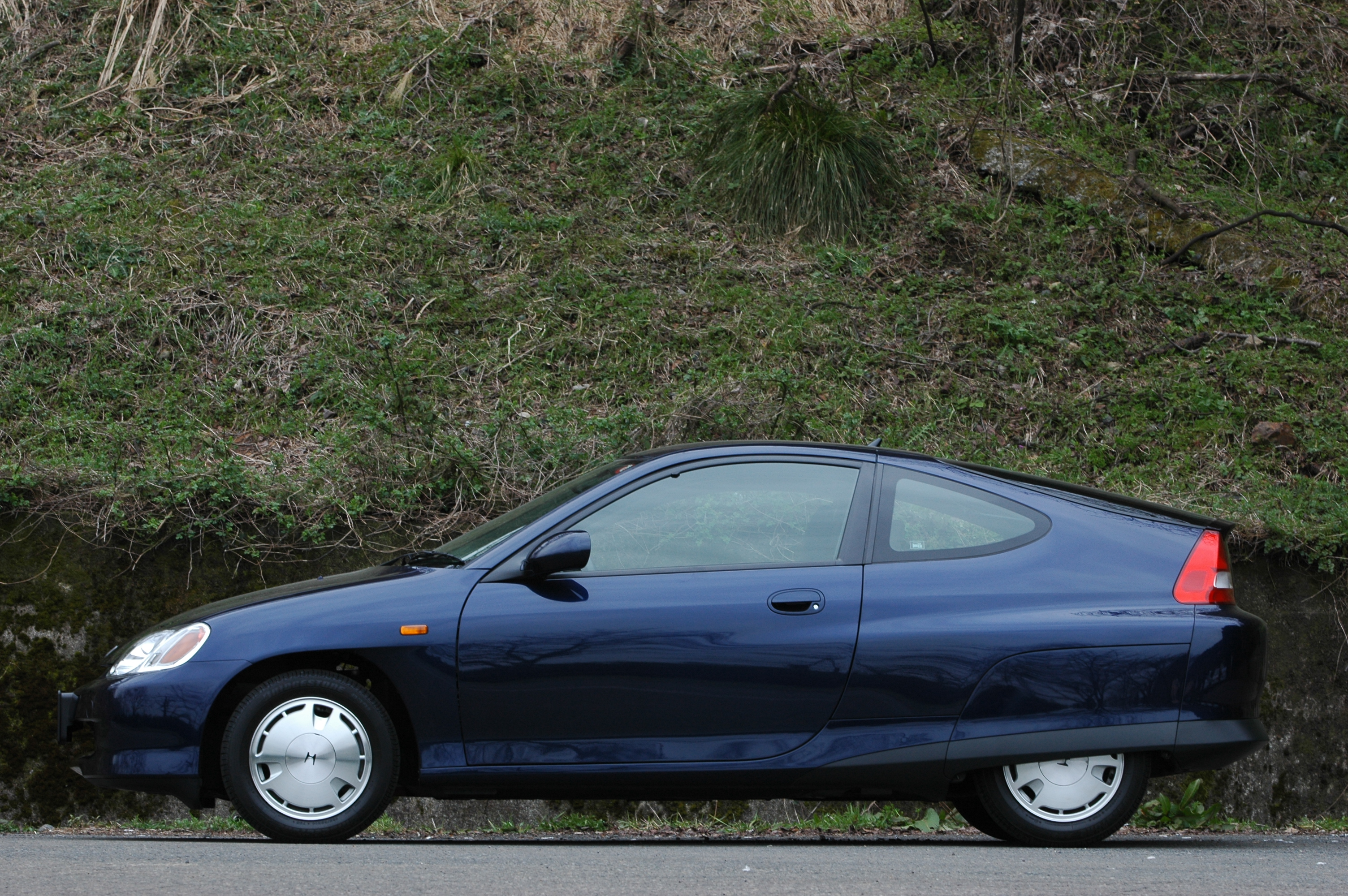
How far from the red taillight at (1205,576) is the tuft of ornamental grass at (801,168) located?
19.7ft

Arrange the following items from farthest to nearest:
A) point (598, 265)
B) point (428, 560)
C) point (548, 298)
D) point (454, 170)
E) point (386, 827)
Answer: point (454, 170), point (598, 265), point (548, 298), point (386, 827), point (428, 560)

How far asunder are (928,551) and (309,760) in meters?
2.35

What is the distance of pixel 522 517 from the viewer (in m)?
5.33

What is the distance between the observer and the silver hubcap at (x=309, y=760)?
4.84 m

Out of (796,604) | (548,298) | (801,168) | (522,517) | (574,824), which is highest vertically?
(801,168)

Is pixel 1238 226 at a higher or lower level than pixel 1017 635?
higher

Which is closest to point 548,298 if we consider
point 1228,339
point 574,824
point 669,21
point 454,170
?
point 454,170

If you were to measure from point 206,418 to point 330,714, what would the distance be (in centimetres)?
424

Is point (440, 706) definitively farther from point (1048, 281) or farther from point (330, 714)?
point (1048, 281)

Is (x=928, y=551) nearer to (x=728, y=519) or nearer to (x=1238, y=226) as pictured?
(x=728, y=519)

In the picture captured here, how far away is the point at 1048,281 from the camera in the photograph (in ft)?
33.5

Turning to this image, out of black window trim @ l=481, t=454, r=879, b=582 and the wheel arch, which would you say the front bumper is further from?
black window trim @ l=481, t=454, r=879, b=582

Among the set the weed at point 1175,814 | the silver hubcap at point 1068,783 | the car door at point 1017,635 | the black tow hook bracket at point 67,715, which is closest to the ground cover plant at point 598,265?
the weed at point 1175,814

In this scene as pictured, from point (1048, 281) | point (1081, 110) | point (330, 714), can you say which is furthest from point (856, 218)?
point (330, 714)
